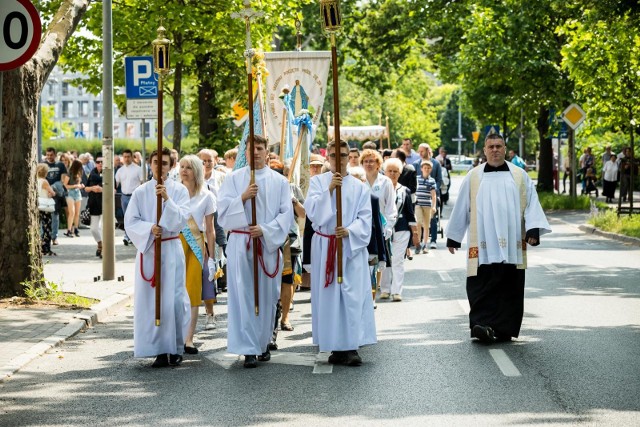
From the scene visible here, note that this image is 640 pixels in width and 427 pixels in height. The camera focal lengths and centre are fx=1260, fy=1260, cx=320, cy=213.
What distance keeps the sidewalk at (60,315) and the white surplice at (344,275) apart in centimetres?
251

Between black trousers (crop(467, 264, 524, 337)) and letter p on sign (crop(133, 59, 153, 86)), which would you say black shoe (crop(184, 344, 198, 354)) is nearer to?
black trousers (crop(467, 264, 524, 337))

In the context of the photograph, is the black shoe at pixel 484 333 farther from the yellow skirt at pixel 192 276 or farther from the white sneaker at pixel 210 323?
the white sneaker at pixel 210 323

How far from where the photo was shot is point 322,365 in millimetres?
10383

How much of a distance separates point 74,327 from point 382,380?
4.36 metres

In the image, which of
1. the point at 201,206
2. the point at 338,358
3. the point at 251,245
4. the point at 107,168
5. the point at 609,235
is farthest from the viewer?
the point at 609,235

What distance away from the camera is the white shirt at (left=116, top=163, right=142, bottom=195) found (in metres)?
24.5

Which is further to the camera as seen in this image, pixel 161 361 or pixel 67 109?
pixel 67 109

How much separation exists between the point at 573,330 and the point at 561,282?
531 cm

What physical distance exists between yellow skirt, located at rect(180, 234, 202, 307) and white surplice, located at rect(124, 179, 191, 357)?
524 mm

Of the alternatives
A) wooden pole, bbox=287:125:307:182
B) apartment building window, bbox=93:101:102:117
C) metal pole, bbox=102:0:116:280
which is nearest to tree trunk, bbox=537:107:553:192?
metal pole, bbox=102:0:116:280

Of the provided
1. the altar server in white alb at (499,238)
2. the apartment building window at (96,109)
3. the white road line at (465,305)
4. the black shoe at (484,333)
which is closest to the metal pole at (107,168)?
the white road line at (465,305)

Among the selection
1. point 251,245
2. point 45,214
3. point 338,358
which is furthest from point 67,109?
point 338,358

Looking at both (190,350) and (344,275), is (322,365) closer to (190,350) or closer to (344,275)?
(344,275)

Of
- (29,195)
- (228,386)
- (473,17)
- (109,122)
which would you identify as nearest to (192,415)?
(228,386)
